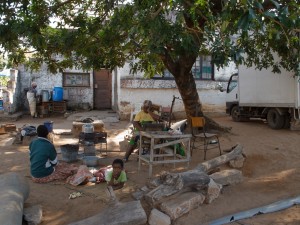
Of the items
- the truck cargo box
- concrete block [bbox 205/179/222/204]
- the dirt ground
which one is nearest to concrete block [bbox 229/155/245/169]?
the dirt ground

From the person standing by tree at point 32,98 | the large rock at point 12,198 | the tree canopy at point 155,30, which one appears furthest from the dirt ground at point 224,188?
the person standing by tree at point 32,98

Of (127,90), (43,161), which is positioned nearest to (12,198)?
(43,161)

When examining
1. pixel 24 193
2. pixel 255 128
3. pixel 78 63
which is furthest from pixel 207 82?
pixel 24 193

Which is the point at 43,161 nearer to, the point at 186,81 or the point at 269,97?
the point at 186,81

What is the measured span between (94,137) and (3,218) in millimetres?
3861

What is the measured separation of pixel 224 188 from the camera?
556 cm

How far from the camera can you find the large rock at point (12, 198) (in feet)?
12.8

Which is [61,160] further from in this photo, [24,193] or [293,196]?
[293,196]

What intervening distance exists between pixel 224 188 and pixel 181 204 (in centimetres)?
124

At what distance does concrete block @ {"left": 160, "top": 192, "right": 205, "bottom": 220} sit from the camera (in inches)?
177

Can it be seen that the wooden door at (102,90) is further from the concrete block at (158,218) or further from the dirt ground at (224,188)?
the concrete block at (158,218)

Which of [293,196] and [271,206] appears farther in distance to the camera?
[293,196]

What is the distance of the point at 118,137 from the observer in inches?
436

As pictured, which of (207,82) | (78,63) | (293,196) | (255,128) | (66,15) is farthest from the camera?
(207,82)
